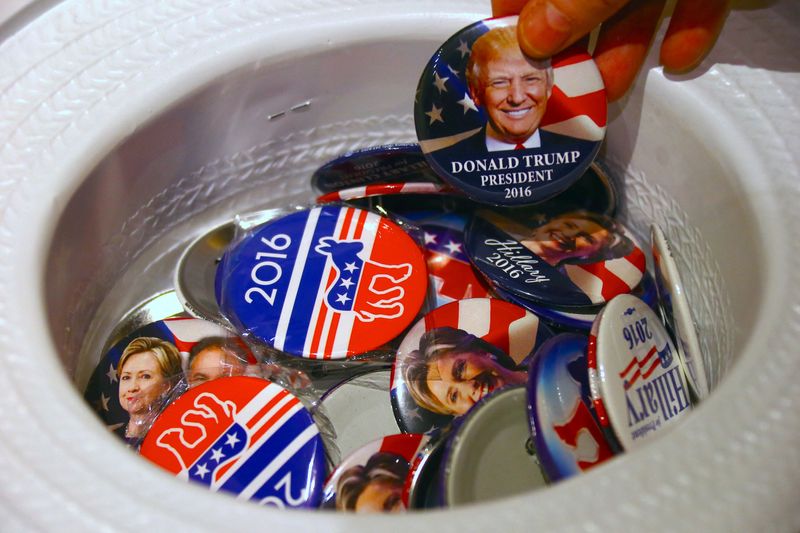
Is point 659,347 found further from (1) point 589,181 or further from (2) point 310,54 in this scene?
(2) point 310,54

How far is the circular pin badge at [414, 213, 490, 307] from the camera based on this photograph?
1175 millimetres

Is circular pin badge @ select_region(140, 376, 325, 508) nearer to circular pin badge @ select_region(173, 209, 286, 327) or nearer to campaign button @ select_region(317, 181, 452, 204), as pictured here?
Result: circular pin badge @ select_region(173, 209, 286, 327)

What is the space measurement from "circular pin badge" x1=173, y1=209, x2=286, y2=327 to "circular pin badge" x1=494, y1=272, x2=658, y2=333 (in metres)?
0.44

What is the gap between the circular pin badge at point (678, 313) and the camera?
94cm

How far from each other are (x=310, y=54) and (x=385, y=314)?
44 cm

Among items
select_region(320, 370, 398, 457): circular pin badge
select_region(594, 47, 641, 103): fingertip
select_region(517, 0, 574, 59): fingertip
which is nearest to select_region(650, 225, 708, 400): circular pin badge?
select_region(594, 47, 641, 103): fingertip

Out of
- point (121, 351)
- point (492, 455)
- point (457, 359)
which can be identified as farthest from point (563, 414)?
point (121, 351)

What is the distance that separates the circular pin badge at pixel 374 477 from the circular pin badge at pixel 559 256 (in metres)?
0.29

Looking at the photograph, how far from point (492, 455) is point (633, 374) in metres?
0.20

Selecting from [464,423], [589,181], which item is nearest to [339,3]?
[589,181]

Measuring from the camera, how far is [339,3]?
115 centimetres

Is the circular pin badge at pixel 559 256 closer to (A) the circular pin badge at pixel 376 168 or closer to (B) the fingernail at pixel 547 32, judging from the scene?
(A) the circular pin badge at pixel 376 168

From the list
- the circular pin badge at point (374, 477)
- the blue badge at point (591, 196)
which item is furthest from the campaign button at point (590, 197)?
the circular pin badge at point (374, 477)

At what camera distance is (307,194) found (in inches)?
51.4
